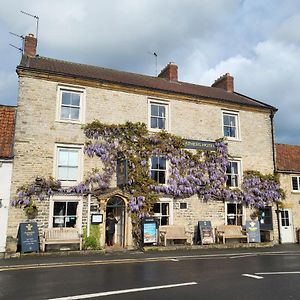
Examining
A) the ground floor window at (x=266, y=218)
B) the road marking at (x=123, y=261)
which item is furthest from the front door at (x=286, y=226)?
the road marking at (x=123, y=261)

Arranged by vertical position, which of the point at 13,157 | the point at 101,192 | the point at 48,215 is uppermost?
the point at 13,157

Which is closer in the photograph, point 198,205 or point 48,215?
point 48,215

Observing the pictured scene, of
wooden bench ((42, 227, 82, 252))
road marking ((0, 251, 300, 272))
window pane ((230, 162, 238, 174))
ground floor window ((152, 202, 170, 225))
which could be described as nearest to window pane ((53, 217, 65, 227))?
wooden bench ((42, 227, 82, 252))

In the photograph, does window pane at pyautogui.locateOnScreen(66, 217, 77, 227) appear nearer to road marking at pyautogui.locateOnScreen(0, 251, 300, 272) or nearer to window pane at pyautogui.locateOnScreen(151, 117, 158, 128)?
road marking at pyautogui.locateOnScreen(0, 251, 300, 272)

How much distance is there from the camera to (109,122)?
59.0 ft

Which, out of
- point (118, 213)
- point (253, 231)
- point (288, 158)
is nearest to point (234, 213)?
point (253, 231)

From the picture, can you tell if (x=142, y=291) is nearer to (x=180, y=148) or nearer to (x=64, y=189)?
(x=64, y=189)

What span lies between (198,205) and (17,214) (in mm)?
9330

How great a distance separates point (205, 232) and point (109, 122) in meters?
7.64

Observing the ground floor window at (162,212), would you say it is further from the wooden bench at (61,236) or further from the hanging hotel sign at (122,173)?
the wooden bench at (61,236)

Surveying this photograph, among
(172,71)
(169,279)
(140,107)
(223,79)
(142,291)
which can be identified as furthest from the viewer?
(223,79)

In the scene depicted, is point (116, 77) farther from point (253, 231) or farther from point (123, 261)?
point (253, 231)

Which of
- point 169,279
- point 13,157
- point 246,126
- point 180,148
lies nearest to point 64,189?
point 13,157

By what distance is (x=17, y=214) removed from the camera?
1522cm
